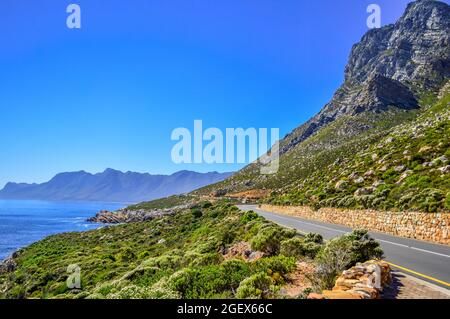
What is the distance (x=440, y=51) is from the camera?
132500 mm

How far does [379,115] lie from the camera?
10400cm

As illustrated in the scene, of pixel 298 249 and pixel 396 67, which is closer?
pixel 298 249

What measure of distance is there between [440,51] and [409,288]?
153 meters

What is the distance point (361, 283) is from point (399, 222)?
49.8 ft

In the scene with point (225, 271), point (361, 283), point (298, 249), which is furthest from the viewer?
point (298, 249)

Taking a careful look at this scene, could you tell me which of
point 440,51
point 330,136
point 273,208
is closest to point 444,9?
point 440,51

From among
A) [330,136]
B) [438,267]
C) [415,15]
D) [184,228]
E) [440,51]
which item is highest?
[415,15]

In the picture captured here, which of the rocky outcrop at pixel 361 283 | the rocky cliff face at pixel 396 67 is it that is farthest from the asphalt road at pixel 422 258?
the rocky cliff face at pixel 396 67

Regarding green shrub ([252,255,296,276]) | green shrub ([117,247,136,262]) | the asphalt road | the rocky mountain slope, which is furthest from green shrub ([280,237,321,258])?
green shrub ([117,247,136,262])

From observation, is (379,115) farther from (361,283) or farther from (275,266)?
(361,283)

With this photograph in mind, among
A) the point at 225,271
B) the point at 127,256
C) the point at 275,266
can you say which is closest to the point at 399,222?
the point at 275,266

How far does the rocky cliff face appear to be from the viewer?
113500mm
